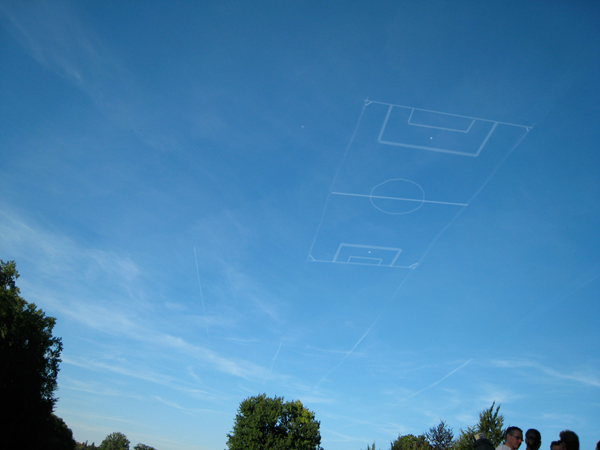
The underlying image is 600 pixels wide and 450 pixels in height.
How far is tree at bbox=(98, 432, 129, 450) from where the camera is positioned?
144538mm

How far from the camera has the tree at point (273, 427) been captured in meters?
39.7

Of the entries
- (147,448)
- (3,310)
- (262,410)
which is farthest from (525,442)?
(147,448)

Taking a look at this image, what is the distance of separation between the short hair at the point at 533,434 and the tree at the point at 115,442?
179 meters

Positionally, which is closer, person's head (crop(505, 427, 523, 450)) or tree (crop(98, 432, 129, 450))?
person's head (crop(505, 427, 523, 450))

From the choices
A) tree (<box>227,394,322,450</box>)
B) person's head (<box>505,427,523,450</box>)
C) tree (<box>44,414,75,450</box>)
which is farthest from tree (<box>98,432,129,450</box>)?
person's head (<box>505,427,523,450</box>)

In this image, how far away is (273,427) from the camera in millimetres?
41781

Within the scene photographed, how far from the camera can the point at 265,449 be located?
3875 cm

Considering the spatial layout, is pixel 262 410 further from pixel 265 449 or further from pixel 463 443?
pixel 463 443

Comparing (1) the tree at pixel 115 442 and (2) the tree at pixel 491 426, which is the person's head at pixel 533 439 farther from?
(1) the tree at pixel 115 442

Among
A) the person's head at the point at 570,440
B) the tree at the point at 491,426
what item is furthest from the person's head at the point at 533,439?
the tree at the point at 491,426

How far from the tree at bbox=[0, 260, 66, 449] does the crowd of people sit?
3101cm

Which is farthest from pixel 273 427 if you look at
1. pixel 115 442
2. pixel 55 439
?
pixel 115 442

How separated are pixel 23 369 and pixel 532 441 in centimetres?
3394

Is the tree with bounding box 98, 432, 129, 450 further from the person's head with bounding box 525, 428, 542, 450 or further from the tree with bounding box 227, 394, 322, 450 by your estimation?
the person's head with bounding box 525, 428, 542, 450
